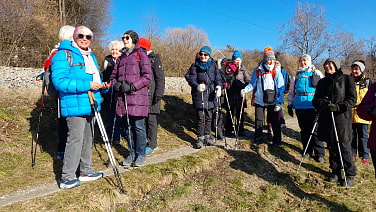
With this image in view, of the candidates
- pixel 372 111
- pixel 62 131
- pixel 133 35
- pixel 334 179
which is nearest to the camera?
pixel 372 111

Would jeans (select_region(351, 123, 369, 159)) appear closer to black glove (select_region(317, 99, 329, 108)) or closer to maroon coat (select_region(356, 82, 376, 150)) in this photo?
black glove (select_region(317, 99, 329, 108))

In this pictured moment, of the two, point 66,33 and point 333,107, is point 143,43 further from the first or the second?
point 333,107

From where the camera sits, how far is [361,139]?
235 inches

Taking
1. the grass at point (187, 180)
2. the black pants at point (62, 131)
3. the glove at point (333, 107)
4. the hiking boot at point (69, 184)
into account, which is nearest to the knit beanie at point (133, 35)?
the black pants at point (62, 131)

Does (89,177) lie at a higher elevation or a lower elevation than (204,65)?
lower

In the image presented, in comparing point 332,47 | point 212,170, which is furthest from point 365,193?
point 332,47

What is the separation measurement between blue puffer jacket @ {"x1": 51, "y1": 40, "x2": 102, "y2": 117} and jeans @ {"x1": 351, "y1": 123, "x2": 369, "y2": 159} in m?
5.91

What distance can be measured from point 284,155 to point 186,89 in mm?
5939

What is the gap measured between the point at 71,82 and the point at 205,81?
10.2 ft

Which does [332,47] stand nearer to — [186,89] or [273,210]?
[186,89]

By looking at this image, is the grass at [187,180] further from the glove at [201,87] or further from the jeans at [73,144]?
the glove at [201,87]

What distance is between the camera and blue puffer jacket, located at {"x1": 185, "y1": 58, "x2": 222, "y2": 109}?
5.77 meters

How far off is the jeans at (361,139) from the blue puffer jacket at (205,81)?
11.3 feet

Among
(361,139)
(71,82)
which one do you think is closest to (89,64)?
(71,82)
